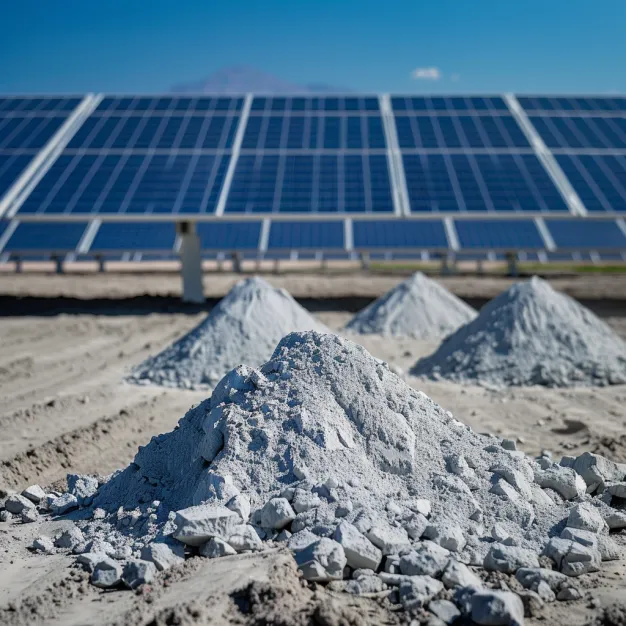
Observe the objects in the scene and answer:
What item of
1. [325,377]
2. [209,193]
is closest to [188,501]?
[325,377]

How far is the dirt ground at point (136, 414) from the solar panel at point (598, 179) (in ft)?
Result: 6.94

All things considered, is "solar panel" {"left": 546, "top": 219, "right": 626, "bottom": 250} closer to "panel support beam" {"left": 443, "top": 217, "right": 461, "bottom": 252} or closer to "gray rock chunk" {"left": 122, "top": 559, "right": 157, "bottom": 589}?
"panel support beam" {"left": 443, "top": 217, "right": 461, "bottom": 252}

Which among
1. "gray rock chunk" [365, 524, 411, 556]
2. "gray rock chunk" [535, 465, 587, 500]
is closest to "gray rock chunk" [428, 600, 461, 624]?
"gray rock chunk" [365, 524, 411, 556]

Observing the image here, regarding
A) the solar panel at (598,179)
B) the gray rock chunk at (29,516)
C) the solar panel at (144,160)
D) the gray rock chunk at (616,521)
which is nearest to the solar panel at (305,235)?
the solar panel at (144,160)

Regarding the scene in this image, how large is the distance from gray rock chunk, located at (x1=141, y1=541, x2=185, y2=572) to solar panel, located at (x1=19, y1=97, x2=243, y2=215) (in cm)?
1009

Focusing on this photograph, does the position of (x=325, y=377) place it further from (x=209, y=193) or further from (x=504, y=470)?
(x=209, y=193)

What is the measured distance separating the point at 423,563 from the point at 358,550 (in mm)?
304

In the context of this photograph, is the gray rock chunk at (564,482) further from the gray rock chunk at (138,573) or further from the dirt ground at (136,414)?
the gray rock chunk at (138,573)

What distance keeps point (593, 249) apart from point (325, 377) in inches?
624

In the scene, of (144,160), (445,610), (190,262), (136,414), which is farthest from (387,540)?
(144,160)

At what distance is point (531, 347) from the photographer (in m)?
9.30

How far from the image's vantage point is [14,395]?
830cm

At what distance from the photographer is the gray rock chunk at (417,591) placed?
3469mm

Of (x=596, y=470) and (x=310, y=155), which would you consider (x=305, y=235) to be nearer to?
(x=310, y=155)
